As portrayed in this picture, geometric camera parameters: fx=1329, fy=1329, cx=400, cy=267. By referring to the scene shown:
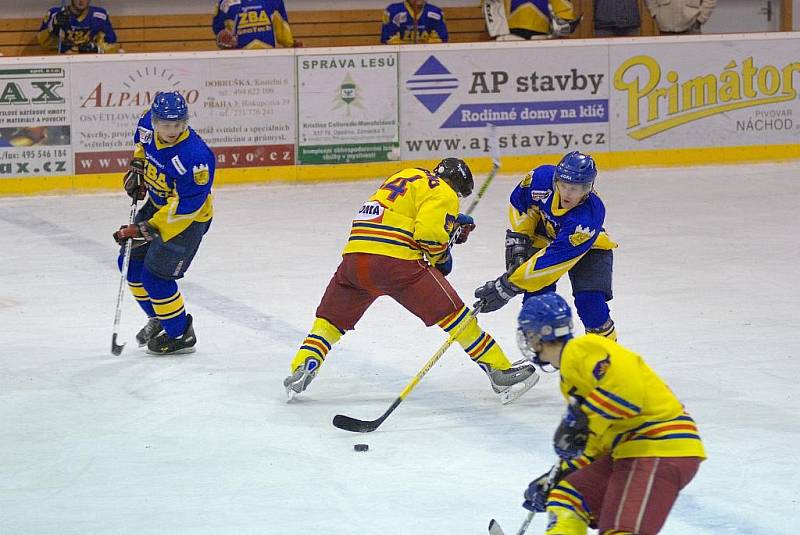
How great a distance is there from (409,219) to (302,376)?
688mm

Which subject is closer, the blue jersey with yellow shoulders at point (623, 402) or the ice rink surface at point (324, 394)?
the blue jersey with yellow shoulders at point (623, 402)

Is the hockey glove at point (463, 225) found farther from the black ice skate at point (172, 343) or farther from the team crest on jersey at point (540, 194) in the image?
the black ice skate at point (172, 343)

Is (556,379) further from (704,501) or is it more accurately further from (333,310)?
(704,501)

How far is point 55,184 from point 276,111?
164 cm

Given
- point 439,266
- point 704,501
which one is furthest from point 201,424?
point 704,501

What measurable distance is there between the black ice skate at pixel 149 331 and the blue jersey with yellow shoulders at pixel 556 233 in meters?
1.70

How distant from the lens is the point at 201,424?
15.0ft

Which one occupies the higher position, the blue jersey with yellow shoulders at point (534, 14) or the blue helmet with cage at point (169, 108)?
the blue jersey with yellow shoulders at point (534, 14)

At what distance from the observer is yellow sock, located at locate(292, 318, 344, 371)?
15.6 ft

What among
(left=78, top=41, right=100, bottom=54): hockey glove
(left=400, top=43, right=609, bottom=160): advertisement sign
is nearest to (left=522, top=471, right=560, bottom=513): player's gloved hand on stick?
(left=400, top=43, right=609, bottom=160): advertisement sign

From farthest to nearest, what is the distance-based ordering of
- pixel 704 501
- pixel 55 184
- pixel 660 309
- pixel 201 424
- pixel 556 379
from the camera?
pixel 55 184 → pixel 660 309 → pixel 556 379 → pixel 201 424 → pixel 704 501

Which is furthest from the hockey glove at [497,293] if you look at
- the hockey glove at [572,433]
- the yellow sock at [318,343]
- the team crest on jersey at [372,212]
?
the hockey glove at [572,433]

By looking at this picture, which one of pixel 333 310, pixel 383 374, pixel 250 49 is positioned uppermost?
pixel 250 49

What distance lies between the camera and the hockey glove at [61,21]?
10.2 m
